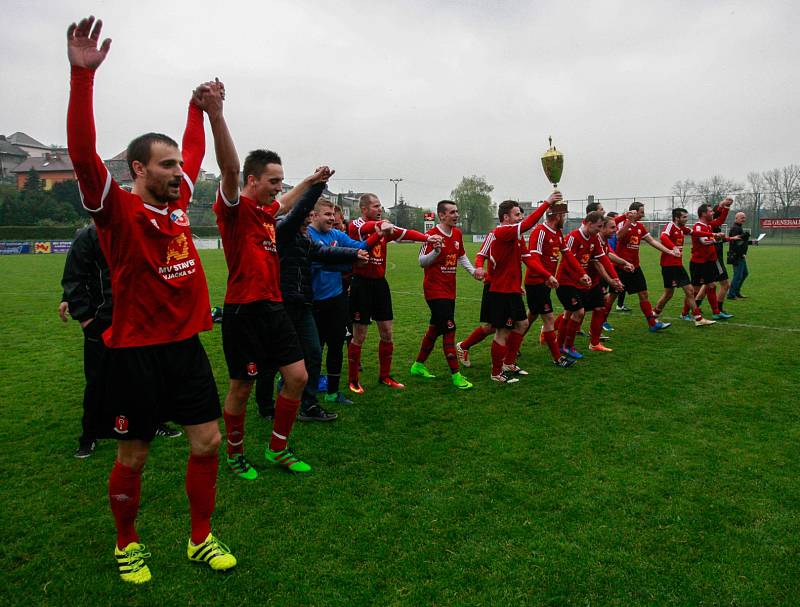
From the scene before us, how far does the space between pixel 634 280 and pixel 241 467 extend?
808cm

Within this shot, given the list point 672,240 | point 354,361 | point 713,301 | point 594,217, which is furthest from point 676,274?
point 354,361

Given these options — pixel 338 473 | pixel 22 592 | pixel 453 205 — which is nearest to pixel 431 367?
pixel 453 205

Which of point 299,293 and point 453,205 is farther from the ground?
point 453,205

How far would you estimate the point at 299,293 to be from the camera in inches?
197

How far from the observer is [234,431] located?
4090 millimetres

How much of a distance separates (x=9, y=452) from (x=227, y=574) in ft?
9.14

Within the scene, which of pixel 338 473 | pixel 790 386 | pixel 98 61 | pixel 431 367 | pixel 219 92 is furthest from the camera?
pixel 431 367

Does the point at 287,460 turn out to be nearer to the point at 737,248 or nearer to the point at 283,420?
the point at 283,420

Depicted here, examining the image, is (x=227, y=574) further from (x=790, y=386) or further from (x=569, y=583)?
(x=790, y=386)

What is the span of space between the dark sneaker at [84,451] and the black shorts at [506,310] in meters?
4.34

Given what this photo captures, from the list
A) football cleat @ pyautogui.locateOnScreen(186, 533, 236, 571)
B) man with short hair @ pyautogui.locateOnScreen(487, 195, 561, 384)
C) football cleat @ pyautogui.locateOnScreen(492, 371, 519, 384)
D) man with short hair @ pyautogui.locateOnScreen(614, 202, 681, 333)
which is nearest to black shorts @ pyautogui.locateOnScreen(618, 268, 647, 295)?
man with short hair @ pyautogui.locateOnScreen(614, 202, 681, 333)

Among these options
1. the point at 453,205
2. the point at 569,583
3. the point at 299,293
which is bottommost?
the point at 569,583

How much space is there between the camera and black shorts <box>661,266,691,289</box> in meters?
10.1

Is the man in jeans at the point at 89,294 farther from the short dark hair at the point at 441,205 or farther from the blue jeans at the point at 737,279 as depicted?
the blue jeans at the point at 737,279
